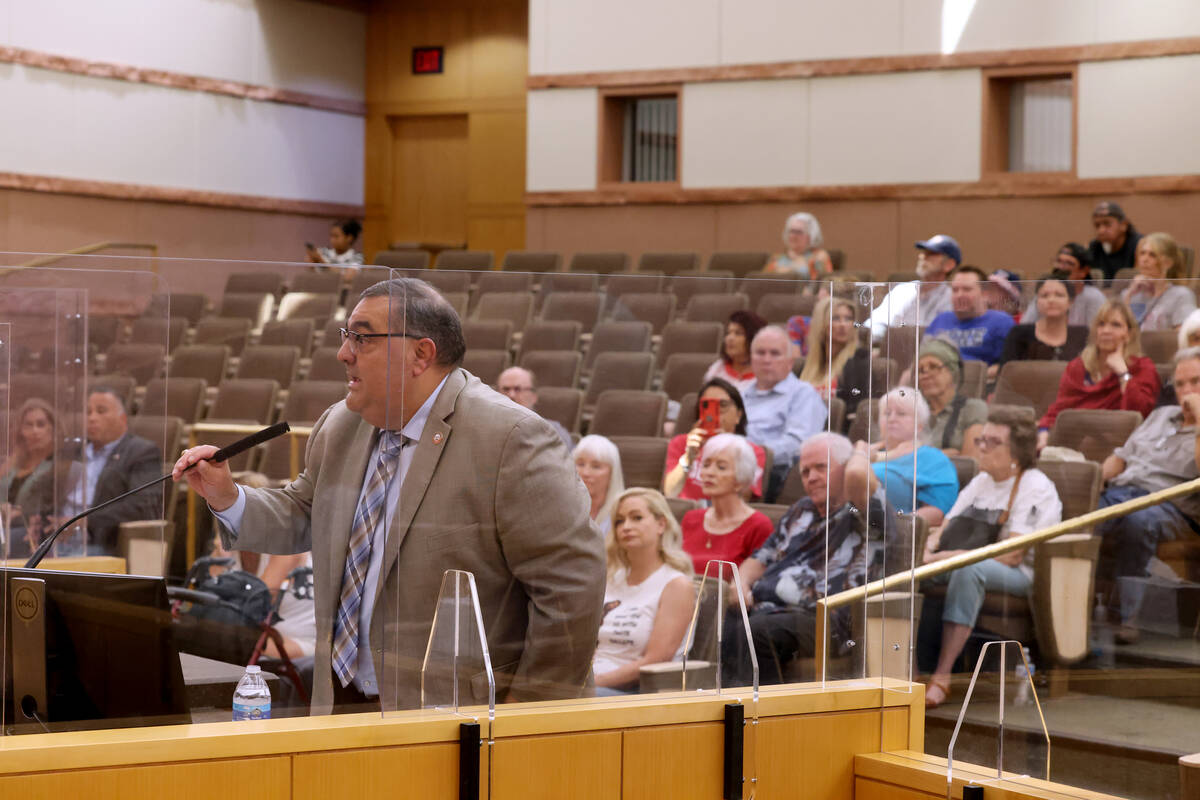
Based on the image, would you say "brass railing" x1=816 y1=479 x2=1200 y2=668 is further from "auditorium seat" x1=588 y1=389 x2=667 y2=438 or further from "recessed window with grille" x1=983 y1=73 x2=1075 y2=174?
"recessed window with grille" x1=983 y1=73 x2=1075 y2=174

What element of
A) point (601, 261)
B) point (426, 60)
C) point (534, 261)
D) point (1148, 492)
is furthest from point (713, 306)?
point (426, 60)

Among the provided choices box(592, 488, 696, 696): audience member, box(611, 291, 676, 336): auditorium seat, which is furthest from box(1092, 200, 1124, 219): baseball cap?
box(592, 488, 696, 696): audience member

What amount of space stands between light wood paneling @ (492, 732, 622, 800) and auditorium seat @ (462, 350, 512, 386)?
0.50 metres

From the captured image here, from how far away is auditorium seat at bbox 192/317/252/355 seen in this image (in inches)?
111

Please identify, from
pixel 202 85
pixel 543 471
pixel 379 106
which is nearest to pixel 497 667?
pixel 543 471

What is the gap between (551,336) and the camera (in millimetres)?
3410

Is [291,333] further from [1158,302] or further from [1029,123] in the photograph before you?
[1029,123]

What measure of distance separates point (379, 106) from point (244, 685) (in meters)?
9.69

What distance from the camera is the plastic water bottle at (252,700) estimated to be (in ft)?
6.18

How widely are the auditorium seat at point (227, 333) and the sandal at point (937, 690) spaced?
156cm

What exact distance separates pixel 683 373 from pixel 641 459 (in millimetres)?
404

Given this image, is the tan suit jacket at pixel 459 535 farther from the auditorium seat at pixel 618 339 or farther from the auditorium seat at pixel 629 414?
the auditorium seat at pixel 618 339

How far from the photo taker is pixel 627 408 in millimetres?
3516

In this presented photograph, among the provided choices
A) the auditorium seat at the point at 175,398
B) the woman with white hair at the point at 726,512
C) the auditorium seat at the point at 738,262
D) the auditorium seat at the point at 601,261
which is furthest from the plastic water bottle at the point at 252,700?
the auditorium seat at the point at 601,261
